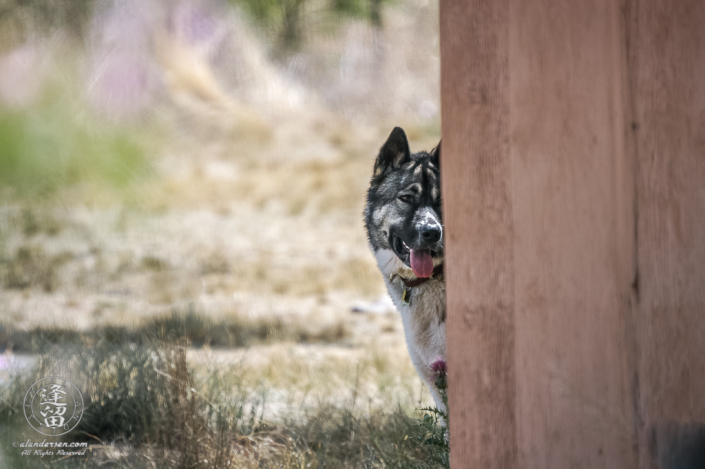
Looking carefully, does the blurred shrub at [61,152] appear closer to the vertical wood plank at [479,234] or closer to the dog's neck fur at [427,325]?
the dog's neck fur at [427,325]

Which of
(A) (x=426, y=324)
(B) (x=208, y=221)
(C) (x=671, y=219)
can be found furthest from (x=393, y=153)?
(B) (x=208, y=221)

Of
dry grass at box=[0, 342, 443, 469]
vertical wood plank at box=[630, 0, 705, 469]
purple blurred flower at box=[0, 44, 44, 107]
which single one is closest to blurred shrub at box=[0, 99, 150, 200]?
purple blurred flower at box=[0, 44, 44, 107]

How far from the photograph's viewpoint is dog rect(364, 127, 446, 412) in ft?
8.51

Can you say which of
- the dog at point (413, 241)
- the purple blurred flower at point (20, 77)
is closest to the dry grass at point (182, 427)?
the dog at point (413, 241)

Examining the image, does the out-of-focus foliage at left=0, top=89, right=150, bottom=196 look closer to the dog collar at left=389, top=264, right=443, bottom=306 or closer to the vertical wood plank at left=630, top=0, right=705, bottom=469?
the dog collar at left=389, top=264, right=443, bottom=306

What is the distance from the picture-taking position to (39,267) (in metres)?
7.12

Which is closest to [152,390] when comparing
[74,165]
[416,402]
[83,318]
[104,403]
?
[104,403]

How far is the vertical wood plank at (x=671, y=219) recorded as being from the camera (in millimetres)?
1460

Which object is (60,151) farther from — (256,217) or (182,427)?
(182,427)

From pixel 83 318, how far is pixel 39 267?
6.11ft

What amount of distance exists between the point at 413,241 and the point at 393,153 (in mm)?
704

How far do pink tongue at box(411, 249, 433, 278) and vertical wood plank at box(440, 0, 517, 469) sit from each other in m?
1.16

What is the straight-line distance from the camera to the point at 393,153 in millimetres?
3254

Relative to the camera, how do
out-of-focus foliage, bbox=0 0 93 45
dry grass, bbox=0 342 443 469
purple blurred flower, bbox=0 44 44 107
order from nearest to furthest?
dry grass, bbox=0 342 443 469, purple blurred flower, bbox=0 44 44 107, out-of-focus foliage, bbox=0 0 93 45
